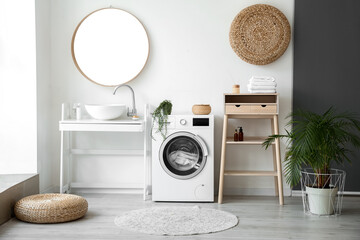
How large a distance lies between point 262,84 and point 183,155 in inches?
38.7

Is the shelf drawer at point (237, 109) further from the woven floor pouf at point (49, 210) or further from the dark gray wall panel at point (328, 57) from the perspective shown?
the woven floor pouf at point (49, 210)

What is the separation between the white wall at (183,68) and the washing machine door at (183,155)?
421 mm

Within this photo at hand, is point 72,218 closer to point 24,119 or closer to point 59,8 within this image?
point 24,119

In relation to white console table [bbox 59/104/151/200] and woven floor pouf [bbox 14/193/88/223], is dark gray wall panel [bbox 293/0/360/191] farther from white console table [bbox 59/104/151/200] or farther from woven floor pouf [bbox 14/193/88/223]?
woven floor pouf [bbox 14/193/88/223]

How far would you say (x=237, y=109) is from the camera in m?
4.22

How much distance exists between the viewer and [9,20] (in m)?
4.25

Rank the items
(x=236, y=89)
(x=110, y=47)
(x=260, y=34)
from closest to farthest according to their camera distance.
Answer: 1. (x=236, y=89)
2. (x=260, y=34)
3. (x=110, y=47)

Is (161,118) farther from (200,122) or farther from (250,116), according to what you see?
(250,116)

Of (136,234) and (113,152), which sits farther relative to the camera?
(113,152)

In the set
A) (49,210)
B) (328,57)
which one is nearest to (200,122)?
(328,57)

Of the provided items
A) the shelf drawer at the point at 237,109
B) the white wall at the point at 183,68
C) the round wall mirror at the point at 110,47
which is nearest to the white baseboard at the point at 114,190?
the white wall at the point at 183,68

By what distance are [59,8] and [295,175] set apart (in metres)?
2.85

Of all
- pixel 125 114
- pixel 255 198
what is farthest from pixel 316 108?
pixel 125 114

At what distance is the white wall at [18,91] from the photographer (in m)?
4.27
